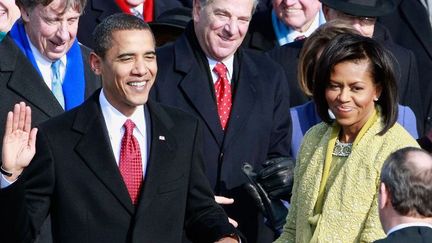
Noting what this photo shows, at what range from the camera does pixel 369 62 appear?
6.82m

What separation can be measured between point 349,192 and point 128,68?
1182mm

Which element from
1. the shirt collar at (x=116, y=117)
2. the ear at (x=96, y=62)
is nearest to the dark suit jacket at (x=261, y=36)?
the ear at (x=96, y=62)

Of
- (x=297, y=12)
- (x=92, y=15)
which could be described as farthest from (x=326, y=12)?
(x=92, y=15)

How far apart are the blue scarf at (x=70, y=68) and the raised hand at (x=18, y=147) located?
4.49ft

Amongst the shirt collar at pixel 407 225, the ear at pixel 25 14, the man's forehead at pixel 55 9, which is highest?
the man's forehead at pixel 55 9

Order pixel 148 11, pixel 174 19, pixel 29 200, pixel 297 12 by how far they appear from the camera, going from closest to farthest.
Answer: pixel 29 200
pixel 174 19
pixel 297 12
pixel 148 11

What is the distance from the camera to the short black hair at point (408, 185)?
5684mm

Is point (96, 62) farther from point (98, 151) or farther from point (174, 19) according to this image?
point (174, 19)

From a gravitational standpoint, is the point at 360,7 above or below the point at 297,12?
above

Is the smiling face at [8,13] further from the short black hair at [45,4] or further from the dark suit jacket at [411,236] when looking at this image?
the dark suit jacket at [411,236]

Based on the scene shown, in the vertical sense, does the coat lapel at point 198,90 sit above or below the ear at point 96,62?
below

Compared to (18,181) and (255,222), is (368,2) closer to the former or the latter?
(255,222)

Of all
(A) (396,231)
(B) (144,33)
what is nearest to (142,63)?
(B) (144,33)

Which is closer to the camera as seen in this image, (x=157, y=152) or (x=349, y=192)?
(x=349, y=192)
